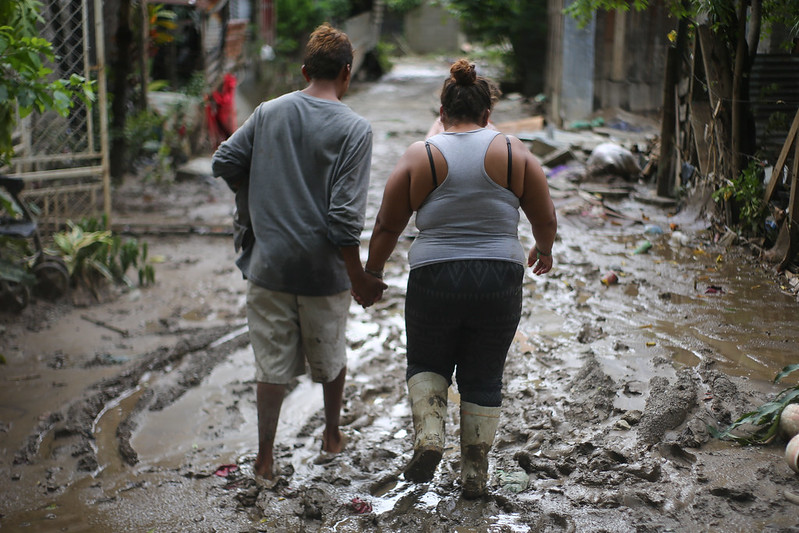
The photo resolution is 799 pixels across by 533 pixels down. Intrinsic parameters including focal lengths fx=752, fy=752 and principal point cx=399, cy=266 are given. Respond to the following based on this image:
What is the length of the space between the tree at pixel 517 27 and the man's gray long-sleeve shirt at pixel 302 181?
42.4 feet

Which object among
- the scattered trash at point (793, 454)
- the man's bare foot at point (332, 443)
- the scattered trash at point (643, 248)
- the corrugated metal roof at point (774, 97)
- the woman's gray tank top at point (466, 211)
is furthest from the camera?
the scattered trash at point (643, 248)

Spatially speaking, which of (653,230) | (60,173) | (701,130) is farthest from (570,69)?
(60,173)

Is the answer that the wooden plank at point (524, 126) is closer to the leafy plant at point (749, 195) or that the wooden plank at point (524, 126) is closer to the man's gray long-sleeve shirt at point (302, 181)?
the leafy plant at point (749, 195)

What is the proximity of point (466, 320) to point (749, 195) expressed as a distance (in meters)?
3.42

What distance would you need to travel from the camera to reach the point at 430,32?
32.3 meters

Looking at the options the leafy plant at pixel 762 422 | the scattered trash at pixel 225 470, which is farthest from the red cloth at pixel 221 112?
the leafy plant at pixel 762 422

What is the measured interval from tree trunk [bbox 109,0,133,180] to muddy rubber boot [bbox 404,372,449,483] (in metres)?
7.56

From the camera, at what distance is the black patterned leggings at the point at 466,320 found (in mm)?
2705

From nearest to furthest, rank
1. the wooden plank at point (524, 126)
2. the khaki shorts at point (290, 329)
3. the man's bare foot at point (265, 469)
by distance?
the khaki shorts at point (290, 329)
the man's bare foot at point (265, 469)
the wooden plank at point (524, 126)

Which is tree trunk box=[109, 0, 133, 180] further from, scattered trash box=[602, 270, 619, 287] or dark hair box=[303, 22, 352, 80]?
dark hair box=[303, 22, 352, 80]

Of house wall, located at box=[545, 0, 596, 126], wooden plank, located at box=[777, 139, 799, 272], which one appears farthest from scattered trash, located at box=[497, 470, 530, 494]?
house wall, located at box=[545, 0, 596, 126]

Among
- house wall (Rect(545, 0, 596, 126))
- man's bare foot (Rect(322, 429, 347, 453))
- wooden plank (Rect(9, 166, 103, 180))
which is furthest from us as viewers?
house wall (Rect(545, 0, 596, 126))

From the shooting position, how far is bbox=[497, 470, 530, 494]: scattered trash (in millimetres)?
2906

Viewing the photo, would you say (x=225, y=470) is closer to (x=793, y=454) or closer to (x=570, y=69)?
(x=793, y=454)
